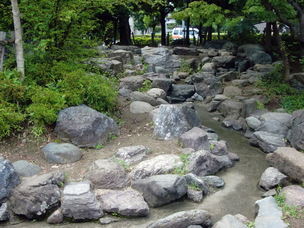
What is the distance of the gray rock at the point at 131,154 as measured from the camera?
700 cm

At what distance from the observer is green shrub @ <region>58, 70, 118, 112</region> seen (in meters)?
7.96

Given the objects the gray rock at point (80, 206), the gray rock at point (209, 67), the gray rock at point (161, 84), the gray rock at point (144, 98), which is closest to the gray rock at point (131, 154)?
the gray rock at point (80, 206)

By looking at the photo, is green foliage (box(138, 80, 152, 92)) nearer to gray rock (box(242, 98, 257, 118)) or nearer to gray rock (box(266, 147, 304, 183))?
gray rock (box(242, 98, 257, 118))

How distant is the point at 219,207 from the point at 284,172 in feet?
5.83

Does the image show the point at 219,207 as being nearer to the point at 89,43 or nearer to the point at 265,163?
the point at 265,163

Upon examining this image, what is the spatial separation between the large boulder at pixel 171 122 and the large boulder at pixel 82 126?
129 cm

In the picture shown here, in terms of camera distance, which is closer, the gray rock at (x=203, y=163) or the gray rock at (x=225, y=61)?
the gray rock at (x=203, y=163)

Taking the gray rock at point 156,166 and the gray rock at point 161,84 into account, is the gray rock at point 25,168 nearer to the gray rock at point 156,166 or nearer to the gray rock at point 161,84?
the gray rock at point 156,166

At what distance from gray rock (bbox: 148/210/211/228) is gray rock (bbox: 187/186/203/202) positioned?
0.75 meters

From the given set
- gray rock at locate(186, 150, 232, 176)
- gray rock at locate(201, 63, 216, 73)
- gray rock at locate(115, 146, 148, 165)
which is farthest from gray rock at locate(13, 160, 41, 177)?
gray rock at locate(201, 63, 216, 73)

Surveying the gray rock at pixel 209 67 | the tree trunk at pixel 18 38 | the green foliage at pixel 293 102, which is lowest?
the green foliage at pixel 293 102

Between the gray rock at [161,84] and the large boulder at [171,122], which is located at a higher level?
the gray rock at [161,84]

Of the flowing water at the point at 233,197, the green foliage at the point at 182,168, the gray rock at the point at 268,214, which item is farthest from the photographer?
the green foliage at the point at 182,168

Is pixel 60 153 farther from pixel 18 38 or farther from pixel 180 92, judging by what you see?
pixel 180 92
